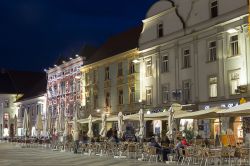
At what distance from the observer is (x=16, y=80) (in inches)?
3477

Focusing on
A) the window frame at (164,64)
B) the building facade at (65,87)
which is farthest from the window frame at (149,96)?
the building facade at (65,87)

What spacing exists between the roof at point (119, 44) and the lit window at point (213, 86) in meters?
11.0

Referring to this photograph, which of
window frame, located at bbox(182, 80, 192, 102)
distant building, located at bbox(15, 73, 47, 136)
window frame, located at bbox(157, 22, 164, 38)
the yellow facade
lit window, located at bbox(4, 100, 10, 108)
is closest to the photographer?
window frame, located at bbox(182, 80, 192, 102)

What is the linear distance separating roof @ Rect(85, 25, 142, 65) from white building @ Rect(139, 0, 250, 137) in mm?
3862

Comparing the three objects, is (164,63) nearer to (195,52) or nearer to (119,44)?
(195,52)

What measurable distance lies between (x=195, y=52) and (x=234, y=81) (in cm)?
461

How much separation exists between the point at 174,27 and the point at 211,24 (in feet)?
15.6

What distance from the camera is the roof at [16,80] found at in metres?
85.2

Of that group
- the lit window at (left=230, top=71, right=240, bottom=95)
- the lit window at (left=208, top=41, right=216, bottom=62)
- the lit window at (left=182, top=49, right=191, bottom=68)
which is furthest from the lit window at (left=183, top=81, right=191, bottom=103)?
the lit window at (left=230, top=71, right=240, bottom=95)

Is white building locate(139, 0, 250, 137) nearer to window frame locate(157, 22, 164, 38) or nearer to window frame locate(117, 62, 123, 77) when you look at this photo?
window frame locate(157, 22, 164, 38)

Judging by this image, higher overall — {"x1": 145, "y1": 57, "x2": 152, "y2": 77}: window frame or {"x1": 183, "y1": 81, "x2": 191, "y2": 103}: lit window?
{"x1": 145, "y1": 57, "x2": 152, "y2": 77}: window frame

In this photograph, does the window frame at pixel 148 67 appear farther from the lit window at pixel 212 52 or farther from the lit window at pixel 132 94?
the lit window at pixel 212 52

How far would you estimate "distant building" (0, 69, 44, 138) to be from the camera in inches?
3206

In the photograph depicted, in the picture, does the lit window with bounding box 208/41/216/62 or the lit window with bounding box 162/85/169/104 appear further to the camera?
the lit window with bounding box 162/85/169/104
